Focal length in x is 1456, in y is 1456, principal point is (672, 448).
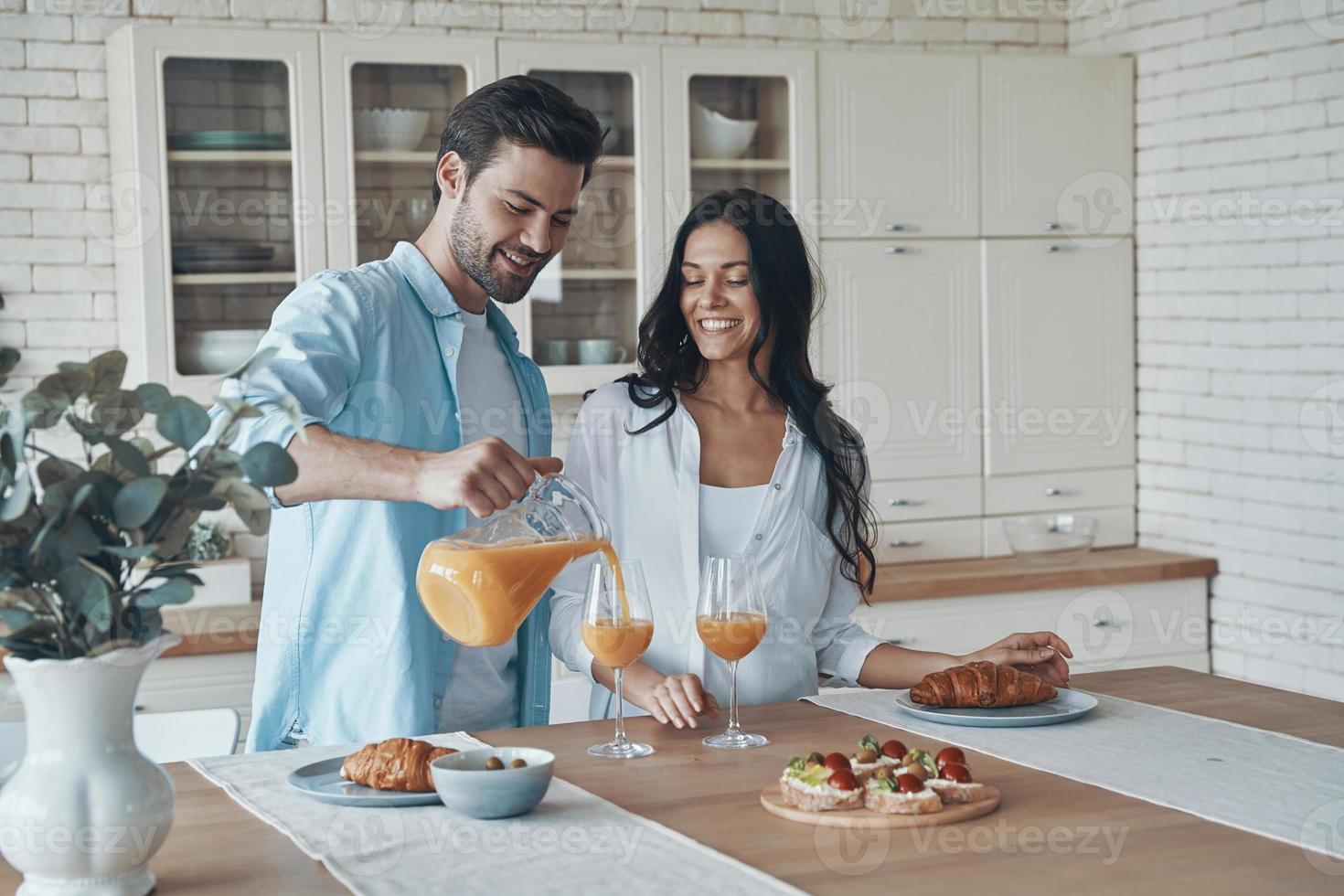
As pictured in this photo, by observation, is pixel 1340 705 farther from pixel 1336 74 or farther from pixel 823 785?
pixel 1336 74

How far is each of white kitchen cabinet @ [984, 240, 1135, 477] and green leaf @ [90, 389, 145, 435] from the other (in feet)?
10.4

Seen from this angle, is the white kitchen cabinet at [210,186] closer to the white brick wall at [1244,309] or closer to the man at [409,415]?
the man at [409,415]

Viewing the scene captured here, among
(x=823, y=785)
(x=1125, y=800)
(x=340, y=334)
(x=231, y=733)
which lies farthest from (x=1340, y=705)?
(x=231, y=733)

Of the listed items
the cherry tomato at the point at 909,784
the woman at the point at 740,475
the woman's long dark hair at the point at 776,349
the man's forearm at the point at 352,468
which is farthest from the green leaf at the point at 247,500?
the woman's long dark hair at the point at 776,349

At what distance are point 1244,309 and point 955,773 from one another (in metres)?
2.81

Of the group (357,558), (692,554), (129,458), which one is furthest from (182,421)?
(692,554)

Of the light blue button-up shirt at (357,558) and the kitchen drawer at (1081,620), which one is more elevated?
the light blue button-up shirt at (357,558)

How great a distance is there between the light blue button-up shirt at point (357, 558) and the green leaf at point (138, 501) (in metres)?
0.71

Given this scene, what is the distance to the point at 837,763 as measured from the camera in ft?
4.71

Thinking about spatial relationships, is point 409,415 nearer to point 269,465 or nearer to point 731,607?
point 731,607

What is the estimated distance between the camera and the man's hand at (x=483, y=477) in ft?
5.21

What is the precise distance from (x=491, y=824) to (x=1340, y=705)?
45.7 inches

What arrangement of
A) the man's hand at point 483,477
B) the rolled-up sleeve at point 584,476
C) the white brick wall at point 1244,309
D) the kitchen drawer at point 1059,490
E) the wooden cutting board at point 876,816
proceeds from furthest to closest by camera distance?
the kitchen drawer at point 1059,490 → the white brick wall at point 1244,309 → the rolled-up sleeve at point 584,476 → the man's hand at point 483,477 → the wooden cutting board at point 876,816

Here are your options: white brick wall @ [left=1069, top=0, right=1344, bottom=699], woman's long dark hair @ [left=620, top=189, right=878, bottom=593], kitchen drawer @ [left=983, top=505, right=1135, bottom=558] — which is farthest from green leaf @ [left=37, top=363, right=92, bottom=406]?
kitchen drawer @ [left=983, top=505, right=1135, bottom=558]
